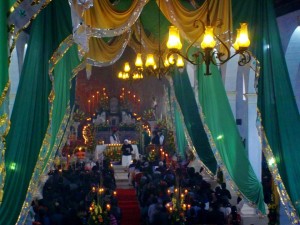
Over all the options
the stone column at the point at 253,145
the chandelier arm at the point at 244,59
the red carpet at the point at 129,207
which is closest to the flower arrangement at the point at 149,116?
the red carpet at the point at 129,207

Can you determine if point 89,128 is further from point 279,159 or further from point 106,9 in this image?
point 279,159

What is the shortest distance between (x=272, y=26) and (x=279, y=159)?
83.2 inches

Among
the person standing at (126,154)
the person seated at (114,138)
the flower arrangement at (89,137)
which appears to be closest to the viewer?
the person standing at (126,154)

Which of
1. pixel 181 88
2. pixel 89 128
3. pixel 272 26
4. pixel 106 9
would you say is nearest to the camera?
pixel 272 26

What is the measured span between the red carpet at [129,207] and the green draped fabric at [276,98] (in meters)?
5.39

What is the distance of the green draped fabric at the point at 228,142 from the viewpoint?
10.1 metres

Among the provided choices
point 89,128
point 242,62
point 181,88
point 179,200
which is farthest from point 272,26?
point 89,128

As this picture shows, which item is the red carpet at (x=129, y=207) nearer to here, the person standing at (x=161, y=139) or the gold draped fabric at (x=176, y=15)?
the gold draped fabric at (x=176, y=15)

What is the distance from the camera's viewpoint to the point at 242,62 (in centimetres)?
767

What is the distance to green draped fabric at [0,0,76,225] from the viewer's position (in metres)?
6.74

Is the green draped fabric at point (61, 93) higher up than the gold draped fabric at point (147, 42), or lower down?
lower down

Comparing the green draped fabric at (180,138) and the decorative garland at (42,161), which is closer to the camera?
the decorative garland at (42,161)

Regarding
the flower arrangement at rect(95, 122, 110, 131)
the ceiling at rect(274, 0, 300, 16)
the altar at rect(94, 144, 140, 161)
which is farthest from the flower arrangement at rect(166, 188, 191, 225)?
the flower arrangement at rect(95, 122, 110, 131)

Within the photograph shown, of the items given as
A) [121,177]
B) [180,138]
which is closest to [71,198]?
[121,177]
